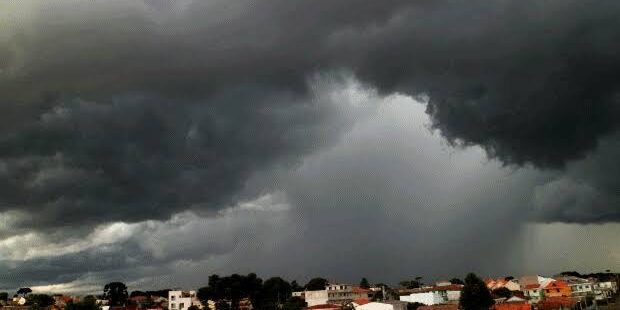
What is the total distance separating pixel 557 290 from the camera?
7082 inches

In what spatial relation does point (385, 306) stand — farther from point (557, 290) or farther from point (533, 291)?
point (557, 290)

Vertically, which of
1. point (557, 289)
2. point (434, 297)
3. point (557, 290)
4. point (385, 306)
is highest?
point (385, 306)

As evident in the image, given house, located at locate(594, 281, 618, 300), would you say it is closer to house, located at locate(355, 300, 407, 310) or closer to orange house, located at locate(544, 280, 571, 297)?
orange house, located at locate(544, 280, 571, 297)

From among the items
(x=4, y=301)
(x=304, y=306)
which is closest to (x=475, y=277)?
(x=304, y=306)

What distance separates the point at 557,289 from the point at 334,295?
7317 centimetres

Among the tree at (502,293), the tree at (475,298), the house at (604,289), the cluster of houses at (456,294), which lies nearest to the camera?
the tree at (475,298)

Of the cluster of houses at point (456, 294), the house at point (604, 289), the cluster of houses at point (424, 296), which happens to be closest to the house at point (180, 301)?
the cluster of houses at point (424, 296)

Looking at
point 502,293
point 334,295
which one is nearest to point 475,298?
point 502,293

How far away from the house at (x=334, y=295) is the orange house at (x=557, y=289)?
61.2m

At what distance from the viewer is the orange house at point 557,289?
17925cm

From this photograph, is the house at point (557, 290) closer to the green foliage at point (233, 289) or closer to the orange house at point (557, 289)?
the orange house at point (557, 289)

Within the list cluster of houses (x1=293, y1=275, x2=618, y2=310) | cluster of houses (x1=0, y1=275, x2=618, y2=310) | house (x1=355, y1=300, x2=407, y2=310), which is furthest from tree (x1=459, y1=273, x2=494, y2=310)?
cluster of houses (x1=293, y1=275, x2=618, y2=310)

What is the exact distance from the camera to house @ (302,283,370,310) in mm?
176500

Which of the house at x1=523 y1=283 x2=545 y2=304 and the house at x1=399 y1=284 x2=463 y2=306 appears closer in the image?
the house at x1=399 y1=284 x2=463 y2=306
